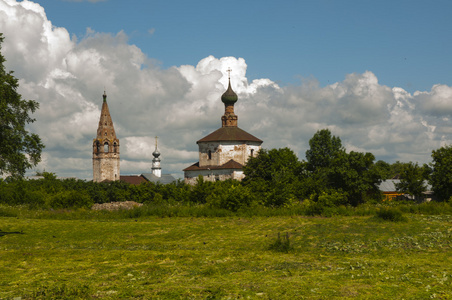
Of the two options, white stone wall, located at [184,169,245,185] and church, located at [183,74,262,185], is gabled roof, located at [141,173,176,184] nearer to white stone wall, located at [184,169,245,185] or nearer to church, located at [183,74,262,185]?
white stone wall, located at [184,169,245,185]

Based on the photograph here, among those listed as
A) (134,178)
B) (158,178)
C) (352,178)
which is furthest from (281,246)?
(158,178)

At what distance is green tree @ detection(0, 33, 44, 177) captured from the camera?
2067cm

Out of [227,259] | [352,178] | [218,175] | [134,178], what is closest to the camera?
[227,259]

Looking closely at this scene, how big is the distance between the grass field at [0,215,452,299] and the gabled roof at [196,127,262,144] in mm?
41610

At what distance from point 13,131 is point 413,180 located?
169 feet

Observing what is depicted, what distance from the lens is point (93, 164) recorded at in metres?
102

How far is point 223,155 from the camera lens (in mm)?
66562

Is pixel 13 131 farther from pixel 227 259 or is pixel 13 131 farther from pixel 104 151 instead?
pixel 104 151

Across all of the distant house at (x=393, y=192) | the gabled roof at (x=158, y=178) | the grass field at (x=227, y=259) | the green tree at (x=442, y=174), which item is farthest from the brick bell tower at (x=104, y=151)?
the grass field at (x=227, y=259)

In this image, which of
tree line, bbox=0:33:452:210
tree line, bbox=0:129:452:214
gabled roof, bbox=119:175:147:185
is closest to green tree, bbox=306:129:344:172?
tree line, bbox=0:33:452:210

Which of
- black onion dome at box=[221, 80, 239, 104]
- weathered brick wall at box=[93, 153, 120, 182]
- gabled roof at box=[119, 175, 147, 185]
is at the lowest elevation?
gabled roof at box=[119, 175, 147, 185]

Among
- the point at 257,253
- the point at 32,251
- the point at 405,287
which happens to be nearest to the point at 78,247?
the point at 32,251

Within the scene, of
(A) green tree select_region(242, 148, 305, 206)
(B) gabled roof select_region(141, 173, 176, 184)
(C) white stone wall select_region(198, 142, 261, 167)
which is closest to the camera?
(A) green tree select_region(242, 148, 305, 206)

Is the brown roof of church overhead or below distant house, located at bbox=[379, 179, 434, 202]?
overhead
